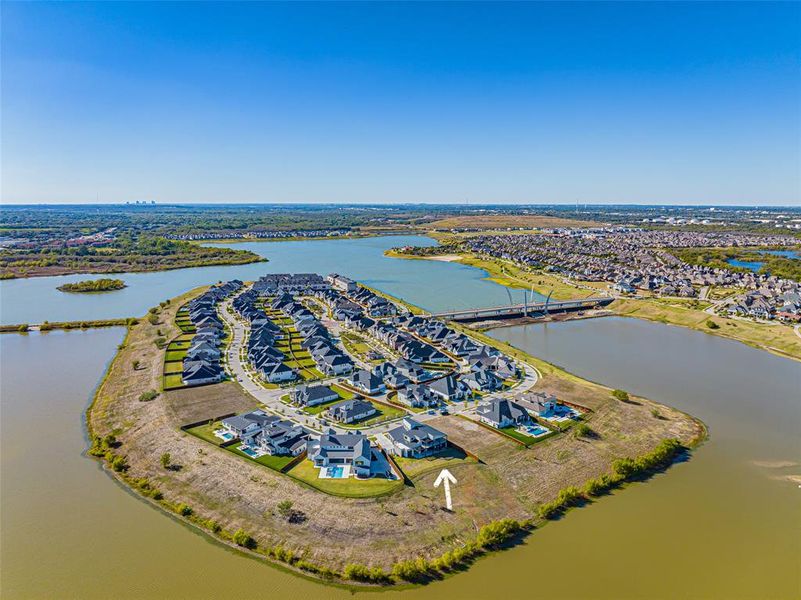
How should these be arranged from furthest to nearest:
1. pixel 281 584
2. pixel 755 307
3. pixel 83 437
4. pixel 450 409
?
pixel 755 307 → pixel 450 409 → pixel 83 437 → pixel 281 584

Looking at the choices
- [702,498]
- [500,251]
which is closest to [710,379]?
[702,498]

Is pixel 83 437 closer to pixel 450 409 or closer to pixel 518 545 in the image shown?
pixel 450 409

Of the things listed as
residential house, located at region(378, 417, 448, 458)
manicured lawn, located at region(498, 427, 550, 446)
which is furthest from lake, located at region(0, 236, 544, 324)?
residential house, located at region(378, 417, 448, 458)

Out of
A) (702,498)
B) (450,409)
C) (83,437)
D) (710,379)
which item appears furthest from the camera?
(710,379)

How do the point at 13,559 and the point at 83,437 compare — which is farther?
the point at 83,437

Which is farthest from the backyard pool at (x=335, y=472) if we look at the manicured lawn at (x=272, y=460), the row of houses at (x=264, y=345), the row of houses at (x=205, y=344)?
the row of houses at (x=205, y=344)

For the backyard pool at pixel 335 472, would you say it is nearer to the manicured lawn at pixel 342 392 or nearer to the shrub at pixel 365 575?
the shrub at pixel 365 575

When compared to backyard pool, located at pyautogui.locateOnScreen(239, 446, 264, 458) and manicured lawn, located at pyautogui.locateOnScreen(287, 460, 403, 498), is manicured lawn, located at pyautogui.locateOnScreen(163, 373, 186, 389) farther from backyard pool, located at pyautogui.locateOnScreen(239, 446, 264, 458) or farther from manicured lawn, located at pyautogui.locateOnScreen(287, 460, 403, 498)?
manicured lawn, located at pyautogui.locateOnScreen(287, 460, 403, 498)
